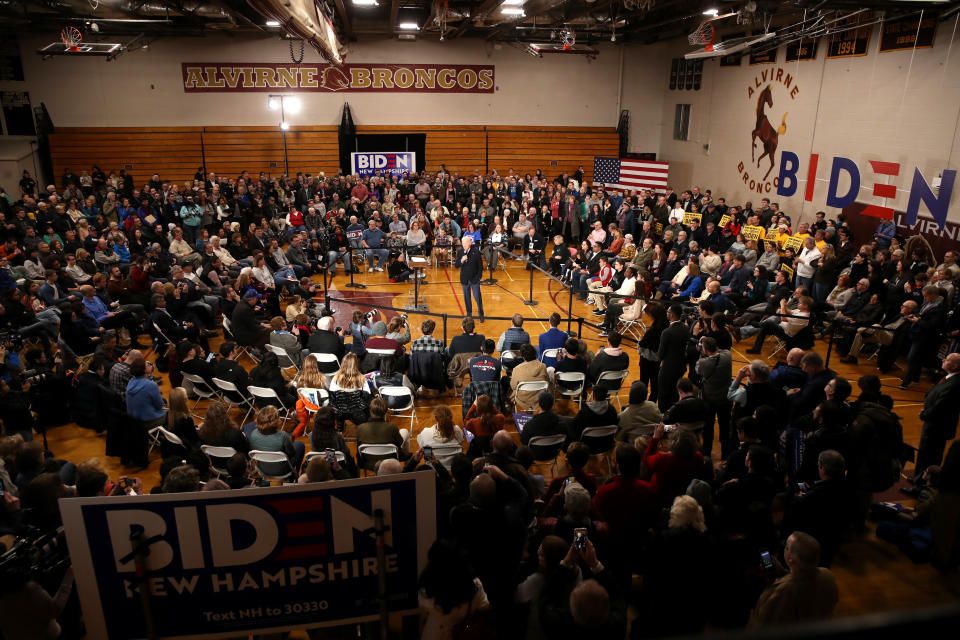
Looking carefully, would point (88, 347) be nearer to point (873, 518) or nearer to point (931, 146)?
point (873, 518)

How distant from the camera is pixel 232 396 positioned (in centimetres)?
721

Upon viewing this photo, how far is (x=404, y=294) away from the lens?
500 inches

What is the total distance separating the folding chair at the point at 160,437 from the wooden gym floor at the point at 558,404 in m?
0.14

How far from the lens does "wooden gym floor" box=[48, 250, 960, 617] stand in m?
4.58

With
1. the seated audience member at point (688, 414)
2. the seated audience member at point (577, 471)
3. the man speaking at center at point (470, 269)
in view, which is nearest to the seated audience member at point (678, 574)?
the seated audience member at point (577, 471)

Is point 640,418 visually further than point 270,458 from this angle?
Yes

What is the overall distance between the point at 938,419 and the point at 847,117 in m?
10.9

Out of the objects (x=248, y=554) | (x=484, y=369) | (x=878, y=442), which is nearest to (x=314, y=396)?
(x=484, y=369)

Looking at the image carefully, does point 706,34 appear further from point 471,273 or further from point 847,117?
point 471,273

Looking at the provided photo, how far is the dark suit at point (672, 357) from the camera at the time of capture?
6.59 meters

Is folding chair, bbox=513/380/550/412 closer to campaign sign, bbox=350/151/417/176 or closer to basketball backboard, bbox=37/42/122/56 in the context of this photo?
basketball backboard, bbox=37/42/122/56

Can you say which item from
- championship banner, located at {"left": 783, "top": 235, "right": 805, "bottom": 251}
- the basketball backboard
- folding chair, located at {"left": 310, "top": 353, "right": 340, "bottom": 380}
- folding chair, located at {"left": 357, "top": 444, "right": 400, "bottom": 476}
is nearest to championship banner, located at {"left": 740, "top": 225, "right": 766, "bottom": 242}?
championship banner, located at {"left": 783, "top": 235, "right": 805, "bottom": 251}

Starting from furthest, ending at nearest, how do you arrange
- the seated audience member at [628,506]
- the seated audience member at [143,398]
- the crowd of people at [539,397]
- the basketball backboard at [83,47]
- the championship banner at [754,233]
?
1. the basketball backboard at [83,47]
2. the championship banner at [754,233]
3. the seated audience member at [143,398]
4. the seated audience member at [628,506]
5. the crowd of people at [539,397]

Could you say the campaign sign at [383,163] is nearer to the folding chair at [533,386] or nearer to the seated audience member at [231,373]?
the seated audience member at [231,373]
